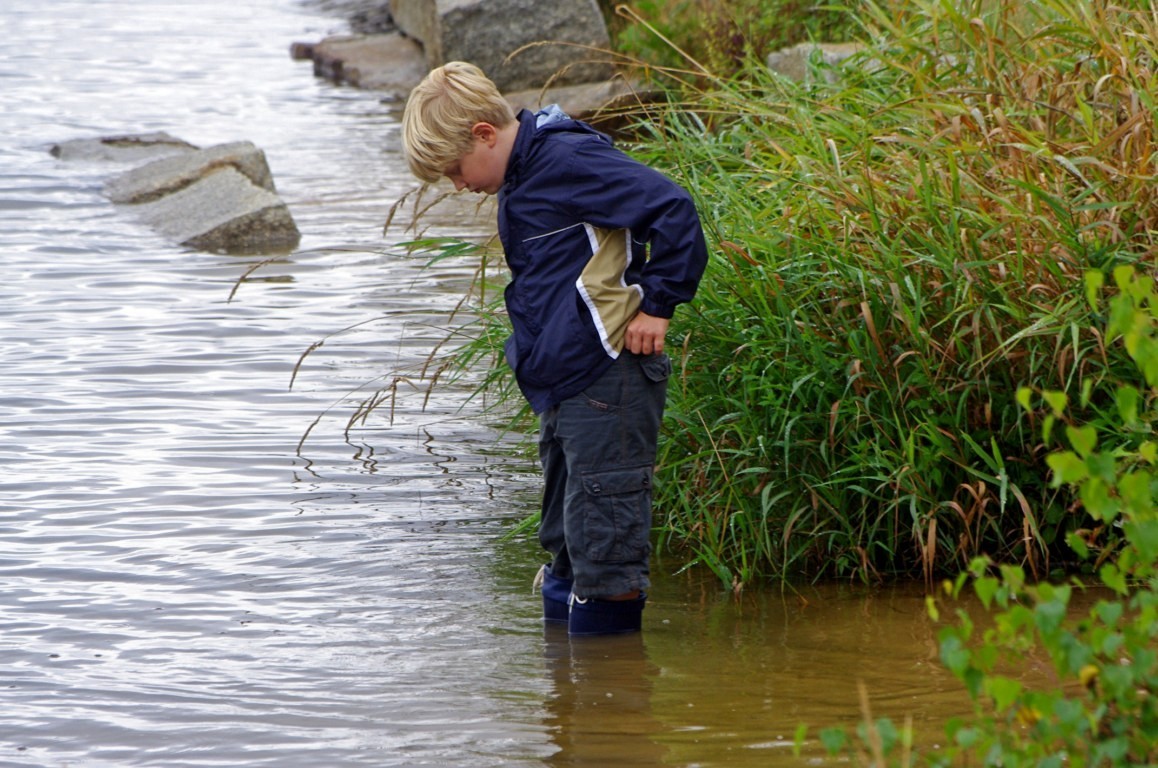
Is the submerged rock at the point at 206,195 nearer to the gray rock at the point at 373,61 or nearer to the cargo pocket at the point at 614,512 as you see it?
the gray rock at the point at 373,61

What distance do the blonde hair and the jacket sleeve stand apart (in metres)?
0.25

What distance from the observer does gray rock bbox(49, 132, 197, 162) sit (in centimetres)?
1198

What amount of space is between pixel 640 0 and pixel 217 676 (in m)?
9.23

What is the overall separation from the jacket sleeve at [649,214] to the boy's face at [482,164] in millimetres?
182

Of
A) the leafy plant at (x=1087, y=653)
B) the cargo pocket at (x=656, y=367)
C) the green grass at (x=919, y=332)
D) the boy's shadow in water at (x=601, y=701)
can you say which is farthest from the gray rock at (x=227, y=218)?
the leafy plant at (x=1087, y=653)

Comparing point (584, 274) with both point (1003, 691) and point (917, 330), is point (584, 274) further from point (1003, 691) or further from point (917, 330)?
point (1003, 691)

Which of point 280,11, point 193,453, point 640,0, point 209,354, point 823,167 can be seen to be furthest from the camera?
point 280,11

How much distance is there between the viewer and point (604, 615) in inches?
151

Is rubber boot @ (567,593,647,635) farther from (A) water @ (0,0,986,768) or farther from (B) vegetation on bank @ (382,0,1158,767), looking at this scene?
(B) vegetation on bank @ (382,0,1158,767)

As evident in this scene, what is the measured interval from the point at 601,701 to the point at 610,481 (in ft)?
1.85

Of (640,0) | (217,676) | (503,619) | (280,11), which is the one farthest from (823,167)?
(280,11)

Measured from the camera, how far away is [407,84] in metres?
16.1

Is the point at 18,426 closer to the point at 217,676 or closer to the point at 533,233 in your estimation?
the point at 217,676

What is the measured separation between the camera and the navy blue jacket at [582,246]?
3.41m
